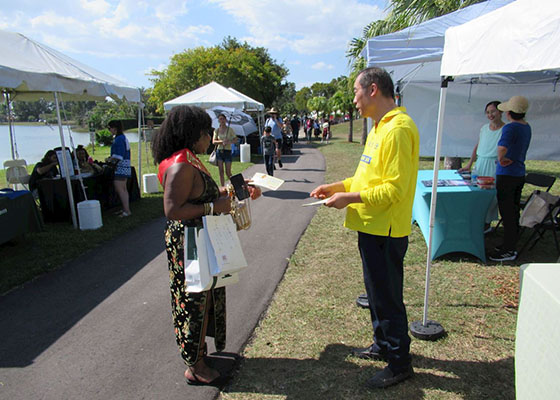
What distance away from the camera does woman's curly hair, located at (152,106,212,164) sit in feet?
7.64

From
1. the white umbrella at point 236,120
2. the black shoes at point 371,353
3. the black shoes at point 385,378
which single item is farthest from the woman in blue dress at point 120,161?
the white umbrella at point 236,120

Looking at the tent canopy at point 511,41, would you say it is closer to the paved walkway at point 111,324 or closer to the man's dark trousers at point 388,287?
the man's dark trousers at point 388,287

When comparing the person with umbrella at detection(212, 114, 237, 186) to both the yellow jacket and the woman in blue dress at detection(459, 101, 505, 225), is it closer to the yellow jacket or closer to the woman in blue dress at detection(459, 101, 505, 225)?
the woman in blue dress at detection(459, 101, 505, 225)

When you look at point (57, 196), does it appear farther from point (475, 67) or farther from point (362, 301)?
point (475, 67)

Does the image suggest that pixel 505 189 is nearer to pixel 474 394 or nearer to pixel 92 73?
pixel 474 394

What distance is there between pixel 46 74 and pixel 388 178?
5801mm

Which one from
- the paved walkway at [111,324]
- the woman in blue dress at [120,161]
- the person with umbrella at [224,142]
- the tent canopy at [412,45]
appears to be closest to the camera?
the paved walkway at [111,324]

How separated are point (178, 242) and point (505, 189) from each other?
404 cm

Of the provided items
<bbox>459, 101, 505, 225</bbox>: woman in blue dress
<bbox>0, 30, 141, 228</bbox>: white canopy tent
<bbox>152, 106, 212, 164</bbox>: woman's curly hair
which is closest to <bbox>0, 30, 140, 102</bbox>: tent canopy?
<bbox>0, 30, 141, 228</bbox>: white canopy tent

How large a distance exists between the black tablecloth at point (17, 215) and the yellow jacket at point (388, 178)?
17.2 ft

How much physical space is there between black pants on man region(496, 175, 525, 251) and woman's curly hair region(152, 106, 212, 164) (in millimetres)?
3864

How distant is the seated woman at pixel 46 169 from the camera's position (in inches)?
288

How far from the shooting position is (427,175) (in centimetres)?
573

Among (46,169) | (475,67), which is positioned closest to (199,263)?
(475,67)
